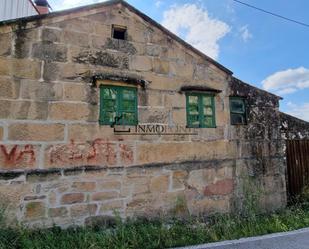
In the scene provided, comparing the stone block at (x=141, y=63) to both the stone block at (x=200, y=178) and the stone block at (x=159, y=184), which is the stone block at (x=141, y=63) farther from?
the stone block at (x=200, y=178)

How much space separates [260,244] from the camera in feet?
15.9

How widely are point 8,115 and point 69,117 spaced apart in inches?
40.7

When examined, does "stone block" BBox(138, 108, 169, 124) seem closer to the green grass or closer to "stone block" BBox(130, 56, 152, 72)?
"stone block" BBox(130, 56, 152, 72)

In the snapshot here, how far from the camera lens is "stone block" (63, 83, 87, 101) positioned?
17.9 feet

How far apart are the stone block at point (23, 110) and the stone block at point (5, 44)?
2.91 ft

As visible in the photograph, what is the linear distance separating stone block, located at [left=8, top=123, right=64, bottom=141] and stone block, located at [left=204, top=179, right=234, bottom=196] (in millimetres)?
3475

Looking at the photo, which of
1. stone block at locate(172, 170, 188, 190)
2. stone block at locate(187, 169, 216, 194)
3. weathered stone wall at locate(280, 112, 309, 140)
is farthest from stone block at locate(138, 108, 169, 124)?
weathered stone wall at locate(280, 112, 309, 140)

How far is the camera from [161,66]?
6.44 m

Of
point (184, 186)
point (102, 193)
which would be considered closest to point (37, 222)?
point (102, 193)

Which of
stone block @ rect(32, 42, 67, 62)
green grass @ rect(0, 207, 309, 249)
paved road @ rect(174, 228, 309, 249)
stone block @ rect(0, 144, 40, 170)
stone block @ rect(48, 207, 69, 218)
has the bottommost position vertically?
paved road @ rect(174, 228, 309, 249)

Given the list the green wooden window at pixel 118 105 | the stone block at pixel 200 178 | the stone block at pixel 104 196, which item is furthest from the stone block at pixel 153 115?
the stone block at pixel 104 196

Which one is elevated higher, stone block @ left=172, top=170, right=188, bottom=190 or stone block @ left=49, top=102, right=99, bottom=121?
stone block @ left=49, top=102, right=99, bottom=121

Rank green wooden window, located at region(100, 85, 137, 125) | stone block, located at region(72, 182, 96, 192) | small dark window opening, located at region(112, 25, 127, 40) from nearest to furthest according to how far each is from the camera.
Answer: stone block, located at region(72, 182, 96, 192), green wooden window, located at region(100, 85, 137, 125), small dark window opening, located at region(112, 25, 127, 40)

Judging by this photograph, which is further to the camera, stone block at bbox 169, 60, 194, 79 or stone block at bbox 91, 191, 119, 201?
stone block at bbox 169, 60, 194, 79
